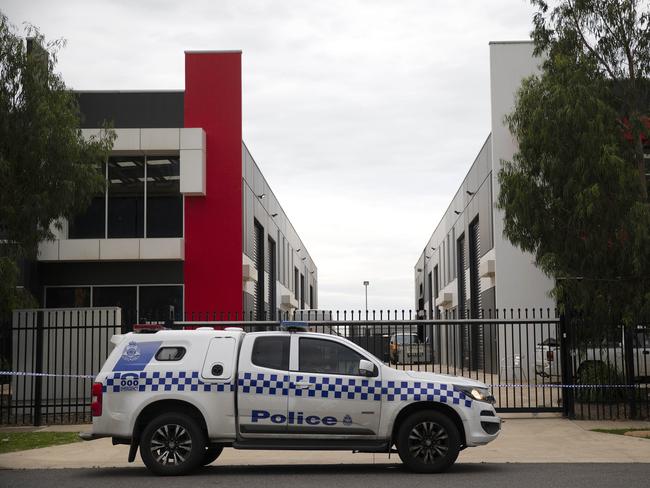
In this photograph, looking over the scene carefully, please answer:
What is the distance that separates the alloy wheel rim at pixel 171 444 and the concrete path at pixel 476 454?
166 cm

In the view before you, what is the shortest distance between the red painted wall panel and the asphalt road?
52.8ft

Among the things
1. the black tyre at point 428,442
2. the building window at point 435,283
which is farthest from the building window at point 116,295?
the building window at point 435,283

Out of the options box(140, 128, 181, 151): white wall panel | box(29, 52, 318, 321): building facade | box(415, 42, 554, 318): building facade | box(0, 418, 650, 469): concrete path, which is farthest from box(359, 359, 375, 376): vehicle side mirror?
box(140, 128, 181, 151): white wall panel

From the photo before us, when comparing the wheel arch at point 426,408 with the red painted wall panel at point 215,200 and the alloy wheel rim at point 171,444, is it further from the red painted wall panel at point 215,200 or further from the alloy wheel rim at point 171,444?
the red painted wall panel at point 215,200

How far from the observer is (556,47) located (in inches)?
752

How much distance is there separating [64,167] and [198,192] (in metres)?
8.30

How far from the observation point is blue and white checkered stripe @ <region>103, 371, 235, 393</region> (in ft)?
37.9

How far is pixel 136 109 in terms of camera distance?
28688mm

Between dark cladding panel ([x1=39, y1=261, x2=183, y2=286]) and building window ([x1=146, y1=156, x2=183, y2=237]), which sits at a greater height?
building window ([x1=146, y1=156, x2=183, y2=237])

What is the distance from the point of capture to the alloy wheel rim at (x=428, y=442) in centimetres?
1145

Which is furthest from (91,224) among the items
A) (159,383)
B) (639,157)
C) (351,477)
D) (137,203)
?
(351,477)

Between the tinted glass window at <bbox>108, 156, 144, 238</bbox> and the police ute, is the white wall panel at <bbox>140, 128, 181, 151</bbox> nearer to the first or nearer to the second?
the tinted glass window at <bbox>108, 156, 144, 238</bbox>

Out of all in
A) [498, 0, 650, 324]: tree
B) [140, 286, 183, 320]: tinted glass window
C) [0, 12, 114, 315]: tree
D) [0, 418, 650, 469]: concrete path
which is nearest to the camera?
[0, 418, 650, 469]: concrete path

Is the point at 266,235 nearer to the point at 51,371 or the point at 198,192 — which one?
the point at 198,192
